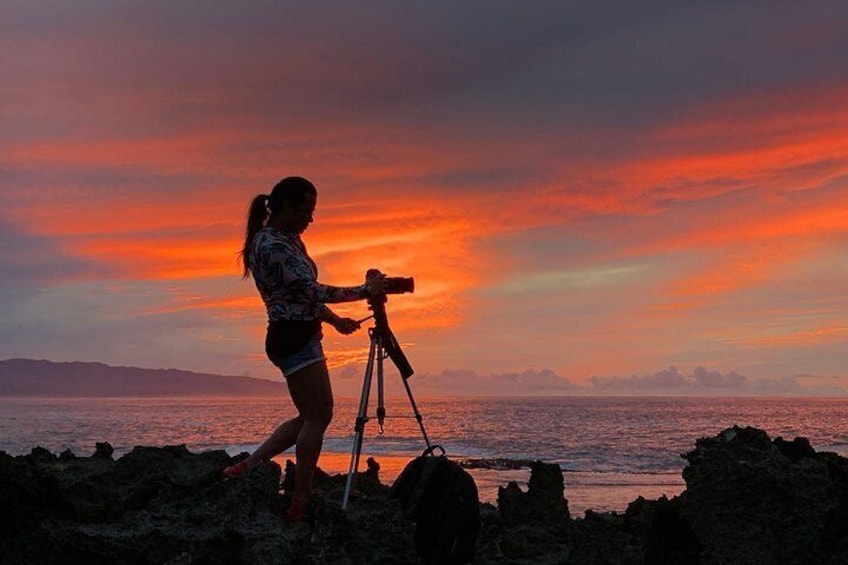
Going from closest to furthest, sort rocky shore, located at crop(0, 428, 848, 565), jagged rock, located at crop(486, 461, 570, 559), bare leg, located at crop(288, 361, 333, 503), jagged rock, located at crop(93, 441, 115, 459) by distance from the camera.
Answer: rocky shore, located at crop(0, 428, 848, 565) → bare leg, located at crop(288, 361, 333, 503) → jagged rock, located at crop(486, 461, 570, 559) → jagged rock, located at crop(93, 441, 115, 459)

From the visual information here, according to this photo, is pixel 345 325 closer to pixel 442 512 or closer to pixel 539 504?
pixel 442 512

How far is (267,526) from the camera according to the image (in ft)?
16.9

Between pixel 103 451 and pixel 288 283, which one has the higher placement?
pixel 288 283

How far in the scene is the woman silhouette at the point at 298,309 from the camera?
18.4 ft

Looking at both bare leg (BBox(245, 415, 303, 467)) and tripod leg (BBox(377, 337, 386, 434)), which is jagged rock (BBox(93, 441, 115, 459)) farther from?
tripod leg (BBox(377, 337, 386, 434))

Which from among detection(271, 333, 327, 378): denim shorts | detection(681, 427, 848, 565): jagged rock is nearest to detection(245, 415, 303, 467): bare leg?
detection(271, 333, 327, 378): denim shorts

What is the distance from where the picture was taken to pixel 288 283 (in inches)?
219

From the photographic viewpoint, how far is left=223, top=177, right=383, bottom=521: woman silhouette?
18.4 feet

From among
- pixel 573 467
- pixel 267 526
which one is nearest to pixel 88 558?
pixel 267 526

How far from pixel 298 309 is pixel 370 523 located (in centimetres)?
161

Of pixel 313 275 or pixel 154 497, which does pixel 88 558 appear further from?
Result: pixel 313 275

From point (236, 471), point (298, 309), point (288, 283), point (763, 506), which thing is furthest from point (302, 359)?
point (763, 506)

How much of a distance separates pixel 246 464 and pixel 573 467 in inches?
953

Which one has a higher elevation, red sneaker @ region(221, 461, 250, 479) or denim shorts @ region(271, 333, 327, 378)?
denim shorts @ region(271, 333, 327, 378)
